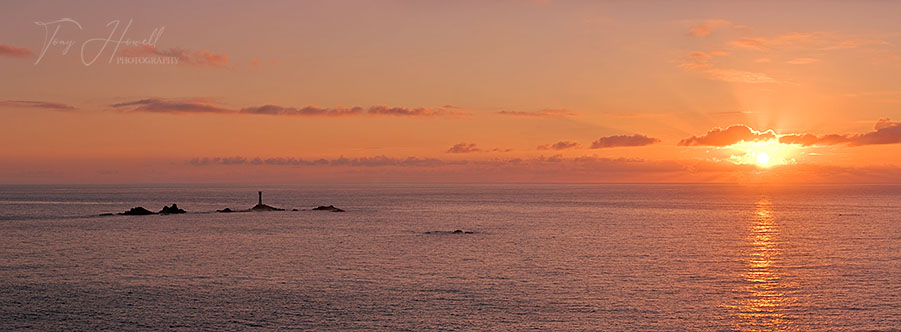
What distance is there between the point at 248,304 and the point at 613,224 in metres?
81.6

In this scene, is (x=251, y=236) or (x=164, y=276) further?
(x=251, y=236)

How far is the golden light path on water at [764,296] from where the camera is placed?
122 feet

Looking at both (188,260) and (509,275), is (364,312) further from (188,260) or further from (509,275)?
(188,260)

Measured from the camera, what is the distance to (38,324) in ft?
119

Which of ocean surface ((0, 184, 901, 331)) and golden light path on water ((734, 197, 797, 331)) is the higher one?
ocean surface ((0, 184, 901, 331))

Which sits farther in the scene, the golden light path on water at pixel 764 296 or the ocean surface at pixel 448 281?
the ocean surface at pixel 448 281

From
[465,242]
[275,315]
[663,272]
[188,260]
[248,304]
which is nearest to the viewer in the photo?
[275,315]

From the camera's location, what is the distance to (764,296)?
146ft

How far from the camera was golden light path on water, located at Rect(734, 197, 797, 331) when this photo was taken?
37062 mm

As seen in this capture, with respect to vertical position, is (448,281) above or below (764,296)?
above

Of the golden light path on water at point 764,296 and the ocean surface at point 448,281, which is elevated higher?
the ocean surface at point 448,281

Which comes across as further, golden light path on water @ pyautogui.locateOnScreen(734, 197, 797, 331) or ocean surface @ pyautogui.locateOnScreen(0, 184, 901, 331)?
ocean surface @ pyautogui.locateOnScreen(0, 184, 901, 331)

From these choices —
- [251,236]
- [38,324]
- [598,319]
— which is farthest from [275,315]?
[251,236]

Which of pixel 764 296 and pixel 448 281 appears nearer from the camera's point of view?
pixel 764 296
